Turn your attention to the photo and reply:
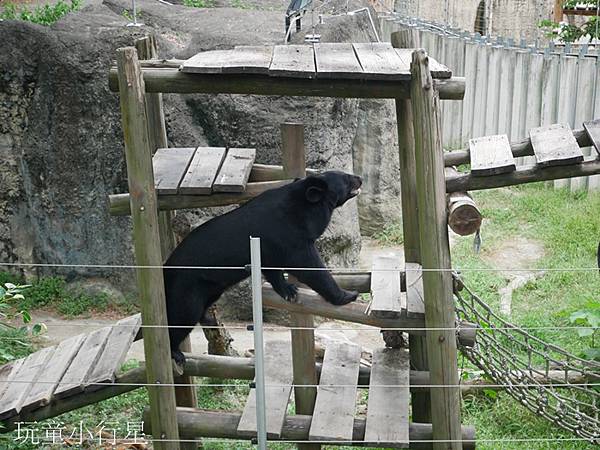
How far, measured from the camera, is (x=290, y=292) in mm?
4961

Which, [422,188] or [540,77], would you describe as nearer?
[422,188]

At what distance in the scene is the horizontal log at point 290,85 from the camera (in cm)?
442

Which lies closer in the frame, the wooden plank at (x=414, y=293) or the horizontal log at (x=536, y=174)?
the horizontal log at (x=536, y=174)

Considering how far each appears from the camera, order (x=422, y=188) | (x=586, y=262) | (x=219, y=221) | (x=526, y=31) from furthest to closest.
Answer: (x=526, y=31) < (x=586, y=262) < (x=219, y=221) < (x=422, y=188)

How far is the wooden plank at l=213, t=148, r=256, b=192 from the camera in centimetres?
490

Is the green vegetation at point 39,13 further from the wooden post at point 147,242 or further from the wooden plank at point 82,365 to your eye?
the wooden post at point 147,242

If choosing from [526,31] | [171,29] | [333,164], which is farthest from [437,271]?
[526,31]

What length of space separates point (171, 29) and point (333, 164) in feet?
8.23

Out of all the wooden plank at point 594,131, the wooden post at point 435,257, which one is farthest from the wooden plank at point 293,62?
the wooden plank at point 594,131

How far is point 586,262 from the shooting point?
9062mm

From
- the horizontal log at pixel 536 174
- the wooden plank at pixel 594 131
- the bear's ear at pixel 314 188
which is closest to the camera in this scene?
the horizontal log at pixel 536 174

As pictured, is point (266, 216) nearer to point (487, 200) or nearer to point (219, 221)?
point (219, 221)

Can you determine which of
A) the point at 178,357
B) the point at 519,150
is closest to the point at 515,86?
the point at 519,150

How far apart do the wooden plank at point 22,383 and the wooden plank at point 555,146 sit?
3174 mm
